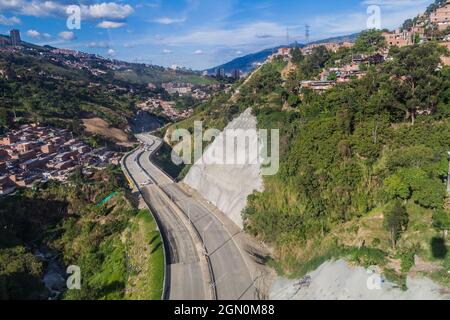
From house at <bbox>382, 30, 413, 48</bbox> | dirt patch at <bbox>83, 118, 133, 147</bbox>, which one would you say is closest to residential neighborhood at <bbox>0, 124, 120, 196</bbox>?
dirt patch at <bbox>83, 118, 133, 147</bbox>

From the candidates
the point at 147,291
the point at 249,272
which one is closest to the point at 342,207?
the point at 249,272

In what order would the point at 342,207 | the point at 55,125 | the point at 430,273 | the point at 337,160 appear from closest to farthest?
the point at 430,273, the point at 342,207, the point at 337,160, the point at 55,125

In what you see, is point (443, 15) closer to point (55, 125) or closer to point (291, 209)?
point (291, 209)

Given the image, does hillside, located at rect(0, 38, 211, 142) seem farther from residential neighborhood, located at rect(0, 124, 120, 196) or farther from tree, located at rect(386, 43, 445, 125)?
tree, located at rect(386, 43, 445, 125)

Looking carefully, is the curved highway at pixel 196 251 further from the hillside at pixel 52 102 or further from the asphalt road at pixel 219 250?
the hillside at pixel 52 102

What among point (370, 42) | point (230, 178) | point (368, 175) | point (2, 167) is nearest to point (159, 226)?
point (230, 178)
